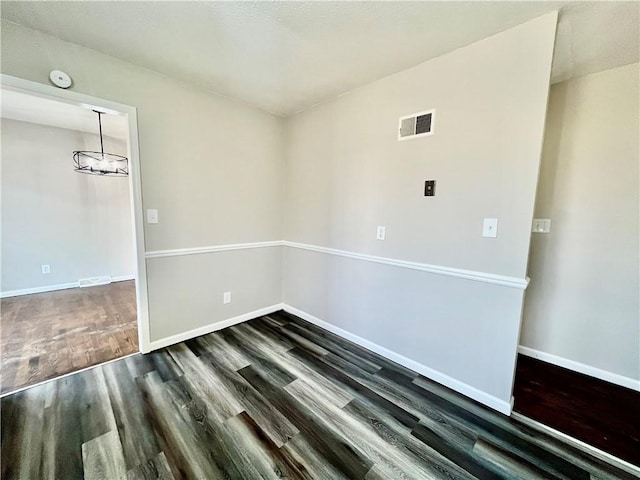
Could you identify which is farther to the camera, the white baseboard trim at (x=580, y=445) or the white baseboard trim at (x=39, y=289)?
the white baseboard trim at (x=39, y=289)

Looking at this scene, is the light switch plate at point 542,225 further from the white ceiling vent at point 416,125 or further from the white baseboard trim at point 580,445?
the white baseboard trim at point 580,445

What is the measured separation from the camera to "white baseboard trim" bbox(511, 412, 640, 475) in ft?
4.48

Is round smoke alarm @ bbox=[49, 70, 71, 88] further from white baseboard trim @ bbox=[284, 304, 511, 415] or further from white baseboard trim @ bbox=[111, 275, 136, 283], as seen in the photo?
white baseboard trim @ bbox=[111, 275, 136, 283]

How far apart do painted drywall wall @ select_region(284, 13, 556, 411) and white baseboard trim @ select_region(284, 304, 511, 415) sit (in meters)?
0.02

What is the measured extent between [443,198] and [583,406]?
1.74 meters

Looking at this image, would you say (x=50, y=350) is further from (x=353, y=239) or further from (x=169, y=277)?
(x=353, y=239)

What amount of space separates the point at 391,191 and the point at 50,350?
132 inches

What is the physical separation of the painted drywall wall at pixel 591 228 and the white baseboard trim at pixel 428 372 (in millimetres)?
1039

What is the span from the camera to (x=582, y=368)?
2166 mm

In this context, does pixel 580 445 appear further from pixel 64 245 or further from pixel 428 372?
pixel 64 245

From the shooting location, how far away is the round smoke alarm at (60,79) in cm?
174

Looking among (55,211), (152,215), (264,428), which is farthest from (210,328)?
(55,211)

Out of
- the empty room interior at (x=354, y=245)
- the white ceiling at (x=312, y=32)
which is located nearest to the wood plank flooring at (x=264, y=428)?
the empty room interior at (x=354, y=245)

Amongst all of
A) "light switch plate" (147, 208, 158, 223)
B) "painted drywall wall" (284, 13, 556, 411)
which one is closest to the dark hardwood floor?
"painted drywall wall" (284, 13, 556, 411)
